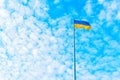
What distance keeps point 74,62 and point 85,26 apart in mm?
4617

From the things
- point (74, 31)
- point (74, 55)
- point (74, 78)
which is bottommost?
point (74, 78)

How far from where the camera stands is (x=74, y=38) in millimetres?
39656

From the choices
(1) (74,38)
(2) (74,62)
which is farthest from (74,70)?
(1) (74,38)

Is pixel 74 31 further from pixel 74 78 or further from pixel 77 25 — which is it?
pixel 74 78

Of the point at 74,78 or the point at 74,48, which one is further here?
the point at 74,48

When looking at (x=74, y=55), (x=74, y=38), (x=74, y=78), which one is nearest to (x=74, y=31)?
(x=74, y=38)

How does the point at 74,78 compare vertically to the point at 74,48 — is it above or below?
below

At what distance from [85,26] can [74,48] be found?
9.21 ft

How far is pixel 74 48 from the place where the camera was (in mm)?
38781

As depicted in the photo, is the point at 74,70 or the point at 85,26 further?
the point at 85,26

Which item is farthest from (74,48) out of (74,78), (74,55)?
(74,78)

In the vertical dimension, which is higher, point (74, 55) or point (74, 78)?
point (74, 55)

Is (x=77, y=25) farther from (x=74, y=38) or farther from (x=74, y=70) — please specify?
(x=74, y=70)

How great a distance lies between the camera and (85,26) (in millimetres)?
39469
